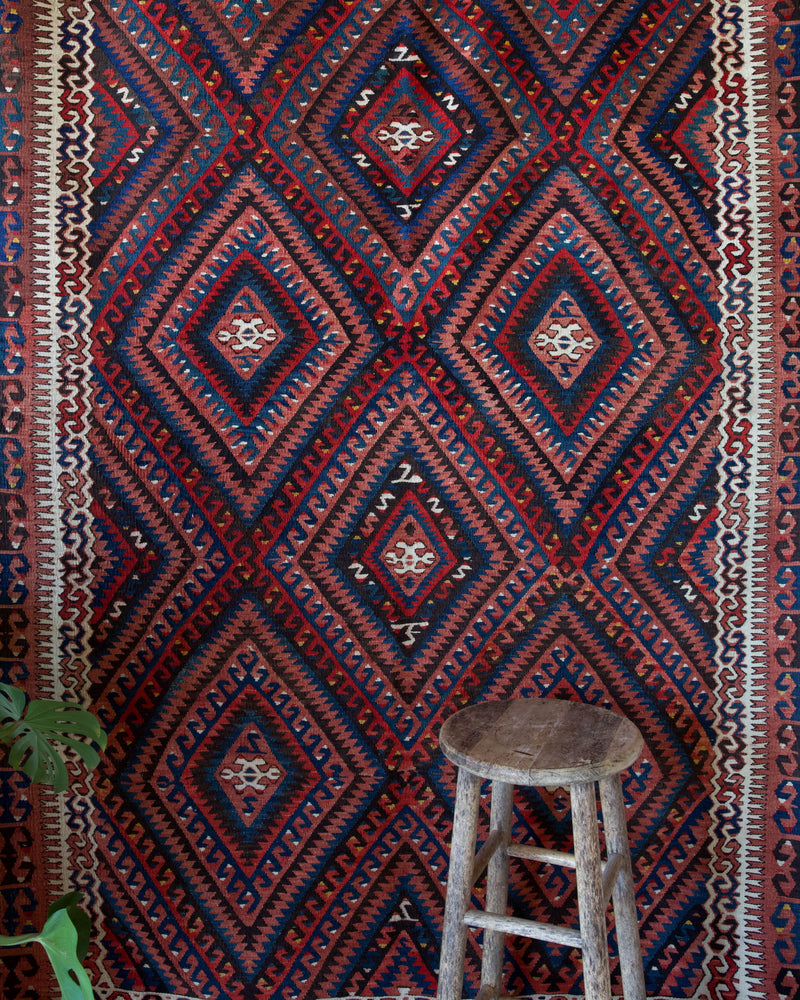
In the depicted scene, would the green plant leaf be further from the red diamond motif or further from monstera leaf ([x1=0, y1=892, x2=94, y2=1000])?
the red diamond motif

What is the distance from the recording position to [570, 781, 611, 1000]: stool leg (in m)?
1.26

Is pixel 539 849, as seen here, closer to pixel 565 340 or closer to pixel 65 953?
Result: pixel 65 953

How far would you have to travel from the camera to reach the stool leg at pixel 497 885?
5.01 ft

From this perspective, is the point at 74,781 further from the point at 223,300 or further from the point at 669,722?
the point at 669,722

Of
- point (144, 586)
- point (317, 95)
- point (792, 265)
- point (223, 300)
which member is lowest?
point (144, 586)

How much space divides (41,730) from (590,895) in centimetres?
99

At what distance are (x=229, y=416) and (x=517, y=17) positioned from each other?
41.6 inches

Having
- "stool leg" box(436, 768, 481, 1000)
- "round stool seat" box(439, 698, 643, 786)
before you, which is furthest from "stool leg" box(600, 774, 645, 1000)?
"stool leg" box(436, 768, 481, 1000)

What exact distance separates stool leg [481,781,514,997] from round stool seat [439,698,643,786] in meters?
0.16

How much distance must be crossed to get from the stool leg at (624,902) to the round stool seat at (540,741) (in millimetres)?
129

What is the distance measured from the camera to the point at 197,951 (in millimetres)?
1735

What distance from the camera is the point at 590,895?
127 cm

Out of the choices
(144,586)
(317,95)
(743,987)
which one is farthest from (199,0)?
(743,987)

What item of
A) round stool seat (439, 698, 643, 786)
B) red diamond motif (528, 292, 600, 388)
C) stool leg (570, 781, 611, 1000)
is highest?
red diamond motif (528, 292, 600, 388)
